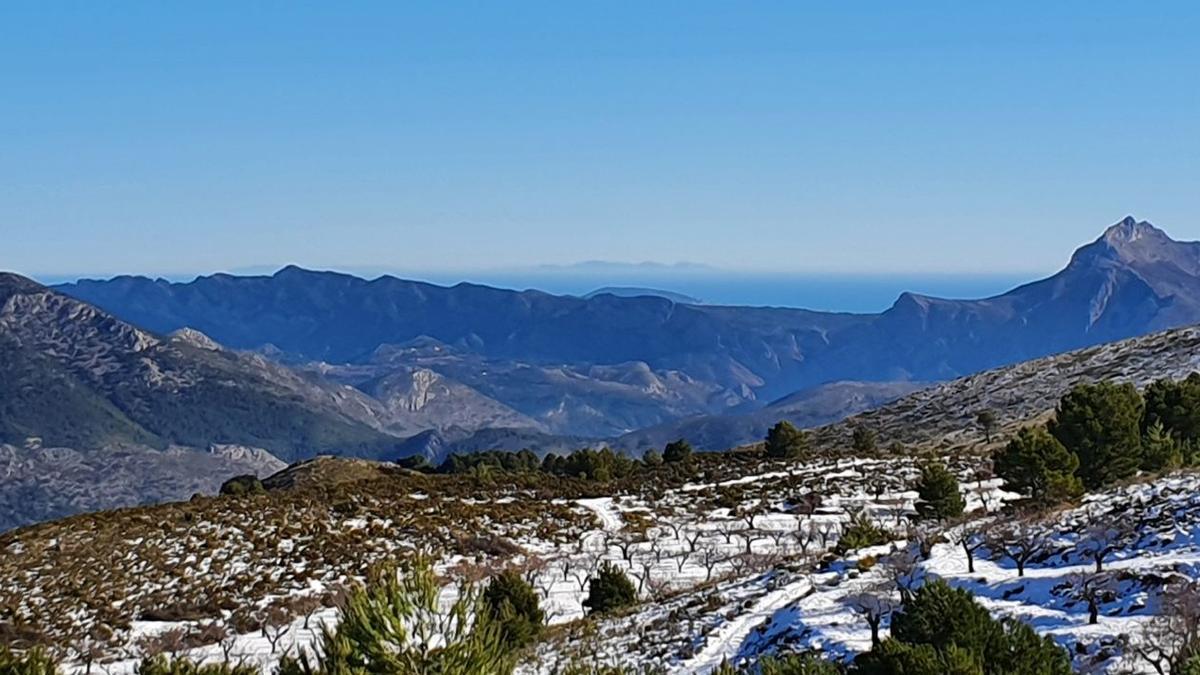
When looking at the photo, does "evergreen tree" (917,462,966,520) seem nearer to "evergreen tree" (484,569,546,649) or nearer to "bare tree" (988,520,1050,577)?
"bare tree" (988,520,1050,577)

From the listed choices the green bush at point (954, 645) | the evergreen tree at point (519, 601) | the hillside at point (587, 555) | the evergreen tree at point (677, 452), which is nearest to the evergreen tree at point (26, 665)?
the hillside at point (587, 555)

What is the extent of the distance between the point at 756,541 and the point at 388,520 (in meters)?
14.4

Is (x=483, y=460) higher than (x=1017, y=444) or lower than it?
lower

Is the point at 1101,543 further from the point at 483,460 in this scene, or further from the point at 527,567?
the point at 483,460

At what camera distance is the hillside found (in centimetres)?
2420

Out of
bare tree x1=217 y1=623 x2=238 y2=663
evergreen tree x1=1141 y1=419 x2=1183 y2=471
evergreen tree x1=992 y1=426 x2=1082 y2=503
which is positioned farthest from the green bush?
evergreen tree x1=1141 y1=419 x2=1183 y2=471

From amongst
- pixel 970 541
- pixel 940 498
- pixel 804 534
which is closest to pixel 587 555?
pixel 804 534

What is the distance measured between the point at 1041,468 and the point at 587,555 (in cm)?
1516

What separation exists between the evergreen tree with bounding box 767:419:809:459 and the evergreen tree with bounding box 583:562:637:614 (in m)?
30.0

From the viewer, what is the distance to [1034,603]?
2183 centimetres

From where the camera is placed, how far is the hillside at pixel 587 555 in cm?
2420

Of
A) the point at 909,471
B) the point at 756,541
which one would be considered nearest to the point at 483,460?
the point at 909,471

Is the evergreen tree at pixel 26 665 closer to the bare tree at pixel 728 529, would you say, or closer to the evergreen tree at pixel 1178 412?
the bare tree at pixel 728 529

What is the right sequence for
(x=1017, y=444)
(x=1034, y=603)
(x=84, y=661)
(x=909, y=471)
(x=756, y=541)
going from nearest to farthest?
(x=1034, y=603) → (x=84, y=661) → (x=1017, y=444) → (x=756, y=541) → (x=909, y=471)
